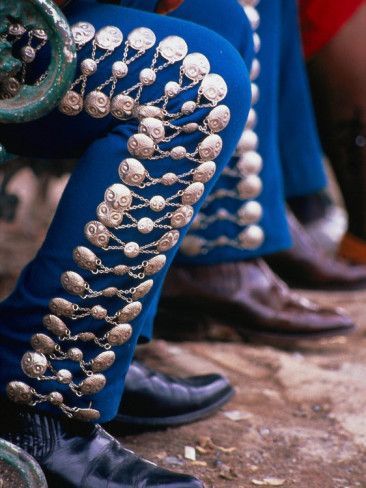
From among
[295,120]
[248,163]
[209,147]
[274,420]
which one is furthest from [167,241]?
[295,120]

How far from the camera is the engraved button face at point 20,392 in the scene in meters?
1.13

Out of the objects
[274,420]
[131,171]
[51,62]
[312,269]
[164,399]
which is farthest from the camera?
[312,269]

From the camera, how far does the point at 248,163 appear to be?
1.86 meters

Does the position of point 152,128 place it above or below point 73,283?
above

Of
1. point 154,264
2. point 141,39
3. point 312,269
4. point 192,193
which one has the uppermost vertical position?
point 141,39

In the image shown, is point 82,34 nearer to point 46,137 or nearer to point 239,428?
point 46,137

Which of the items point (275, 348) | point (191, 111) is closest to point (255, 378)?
point (275, 348)

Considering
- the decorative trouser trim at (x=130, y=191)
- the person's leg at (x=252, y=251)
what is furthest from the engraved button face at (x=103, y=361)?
the person's leg at (x=252, y=251)

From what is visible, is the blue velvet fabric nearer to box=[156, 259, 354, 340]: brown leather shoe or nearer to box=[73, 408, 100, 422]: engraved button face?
box=[156, 259, 354, 340]: brown leather shoe

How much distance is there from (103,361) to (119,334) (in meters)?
0.04

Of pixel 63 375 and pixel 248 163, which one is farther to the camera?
pixel 248 163

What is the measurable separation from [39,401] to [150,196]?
33 centimetres

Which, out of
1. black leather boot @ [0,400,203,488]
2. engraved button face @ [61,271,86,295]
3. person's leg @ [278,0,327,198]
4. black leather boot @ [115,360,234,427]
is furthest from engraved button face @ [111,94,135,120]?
person's leg @ [278,0,327,198]

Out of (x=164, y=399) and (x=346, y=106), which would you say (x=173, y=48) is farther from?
(x=346, y=106)
